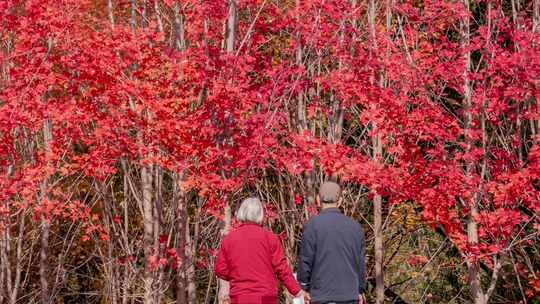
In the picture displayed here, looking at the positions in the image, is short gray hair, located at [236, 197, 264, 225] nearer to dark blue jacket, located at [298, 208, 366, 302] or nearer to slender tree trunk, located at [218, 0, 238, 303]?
dark blue jacket, located at [298, 208, 366, 302]

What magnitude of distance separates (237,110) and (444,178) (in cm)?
283

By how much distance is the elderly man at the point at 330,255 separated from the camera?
6.01 meters

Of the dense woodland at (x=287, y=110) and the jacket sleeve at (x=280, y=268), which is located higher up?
the dense woodland at (x=287, y=110)

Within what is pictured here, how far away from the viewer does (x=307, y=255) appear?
6.07 m

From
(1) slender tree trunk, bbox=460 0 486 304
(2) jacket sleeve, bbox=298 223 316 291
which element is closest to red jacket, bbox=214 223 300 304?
(2) jacket sleeve, bbox=298 223 316 291

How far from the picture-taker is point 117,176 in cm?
1834

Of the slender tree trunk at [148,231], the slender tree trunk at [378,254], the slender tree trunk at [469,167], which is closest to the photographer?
the slender tree trunk at [469,167]

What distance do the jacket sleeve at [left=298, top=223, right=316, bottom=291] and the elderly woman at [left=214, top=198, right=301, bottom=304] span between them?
0.33 ft

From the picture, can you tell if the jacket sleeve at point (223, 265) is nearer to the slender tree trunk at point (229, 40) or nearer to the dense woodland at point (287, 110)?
the dense woodland at point (287, 110)

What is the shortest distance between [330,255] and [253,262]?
61 cm

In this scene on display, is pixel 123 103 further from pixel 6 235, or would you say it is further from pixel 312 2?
pixel 6 235

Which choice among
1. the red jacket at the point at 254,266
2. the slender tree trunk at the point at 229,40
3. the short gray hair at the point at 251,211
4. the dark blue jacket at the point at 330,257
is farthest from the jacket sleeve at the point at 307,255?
the slender tree trunk at the point at 229,40

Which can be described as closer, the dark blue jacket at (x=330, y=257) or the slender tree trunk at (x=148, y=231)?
the dark blue jacket at (x=330, y=257)

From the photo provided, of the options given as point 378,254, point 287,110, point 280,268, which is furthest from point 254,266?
point 378,254
